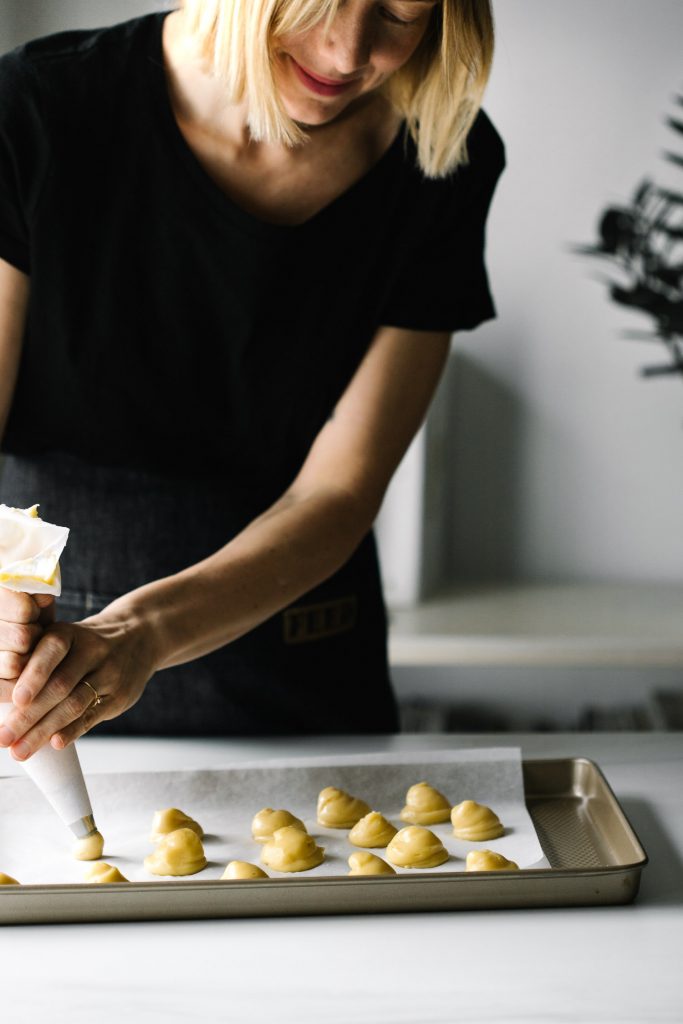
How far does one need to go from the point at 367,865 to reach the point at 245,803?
172 millimetres

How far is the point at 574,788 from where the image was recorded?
1056 mm

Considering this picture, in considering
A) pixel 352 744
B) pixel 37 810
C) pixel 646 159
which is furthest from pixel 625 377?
pixel 37 810

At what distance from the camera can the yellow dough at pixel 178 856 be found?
2.94ft

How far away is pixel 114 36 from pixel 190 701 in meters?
0.68

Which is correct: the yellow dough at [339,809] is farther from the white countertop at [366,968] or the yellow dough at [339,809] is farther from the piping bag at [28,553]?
the piping bag at [28,553]

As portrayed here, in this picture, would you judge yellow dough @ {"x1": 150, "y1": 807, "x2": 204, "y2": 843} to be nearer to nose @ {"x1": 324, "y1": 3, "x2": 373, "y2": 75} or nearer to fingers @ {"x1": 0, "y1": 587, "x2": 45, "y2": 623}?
fingers @ {"x1": 0, "y1": 587, "x2": 45, "y2": 623}

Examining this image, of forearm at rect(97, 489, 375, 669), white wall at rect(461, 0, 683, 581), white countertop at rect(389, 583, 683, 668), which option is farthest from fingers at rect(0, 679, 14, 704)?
white wall at rect(461, 0, 683, 581)

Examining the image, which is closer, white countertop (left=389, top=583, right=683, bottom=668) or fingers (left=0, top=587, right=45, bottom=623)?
fingers (left=0, top=587, right=45, bottom=623)

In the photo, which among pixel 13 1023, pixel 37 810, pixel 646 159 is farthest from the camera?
pixel 646 159

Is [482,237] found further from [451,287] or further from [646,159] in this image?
[646,159]

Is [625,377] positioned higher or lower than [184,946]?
higher

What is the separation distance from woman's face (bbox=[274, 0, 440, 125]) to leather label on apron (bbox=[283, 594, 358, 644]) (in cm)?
52

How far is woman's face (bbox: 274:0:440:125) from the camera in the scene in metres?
0.95

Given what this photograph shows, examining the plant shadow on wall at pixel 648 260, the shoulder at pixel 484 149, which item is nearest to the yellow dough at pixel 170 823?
the shoulder at pixel 484 149
